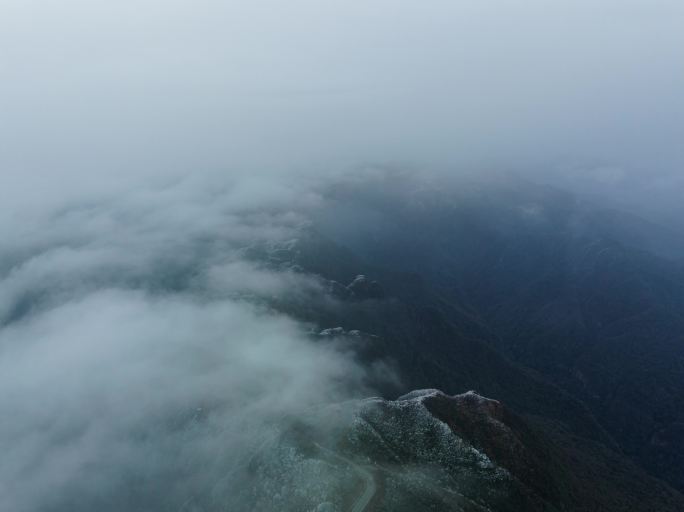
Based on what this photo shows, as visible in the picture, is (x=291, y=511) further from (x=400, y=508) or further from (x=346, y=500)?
(x=400, y=508)

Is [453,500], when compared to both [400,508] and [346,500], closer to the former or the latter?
[400,508]

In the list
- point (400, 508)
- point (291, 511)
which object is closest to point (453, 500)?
point (400, 508)

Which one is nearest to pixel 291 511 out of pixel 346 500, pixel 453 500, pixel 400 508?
pixel 346 500

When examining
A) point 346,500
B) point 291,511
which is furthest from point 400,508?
point 291,511

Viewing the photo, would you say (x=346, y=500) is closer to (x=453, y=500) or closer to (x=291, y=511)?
(x=291, y=511)

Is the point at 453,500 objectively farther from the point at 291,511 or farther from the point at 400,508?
the point at 291,511
